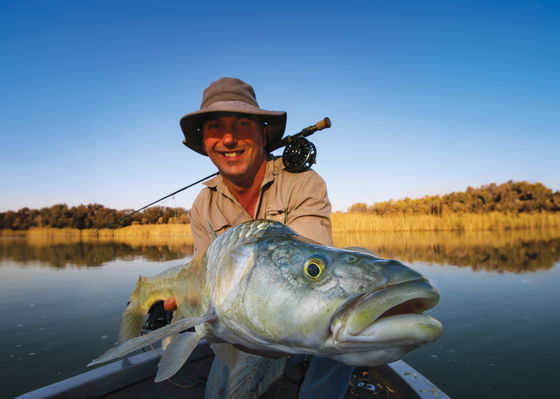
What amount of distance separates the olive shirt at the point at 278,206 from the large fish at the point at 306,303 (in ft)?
3.29

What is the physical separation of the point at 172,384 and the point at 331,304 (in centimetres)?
276

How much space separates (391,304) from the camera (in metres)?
1.01

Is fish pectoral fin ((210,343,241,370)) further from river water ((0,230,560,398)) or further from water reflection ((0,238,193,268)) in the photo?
water reflection ((0,238,193,268))

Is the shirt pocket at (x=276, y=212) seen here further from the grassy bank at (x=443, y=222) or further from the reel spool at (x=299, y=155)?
the grassy bank at (x=443, y=222)

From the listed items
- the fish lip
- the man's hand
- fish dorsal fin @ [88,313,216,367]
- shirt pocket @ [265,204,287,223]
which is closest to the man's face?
shirt pocket @ [265,204,287,223]

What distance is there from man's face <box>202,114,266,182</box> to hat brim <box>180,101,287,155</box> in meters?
0.12

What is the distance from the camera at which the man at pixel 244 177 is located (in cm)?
293

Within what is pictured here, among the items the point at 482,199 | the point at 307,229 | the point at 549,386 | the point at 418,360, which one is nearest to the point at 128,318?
the point at 307,229

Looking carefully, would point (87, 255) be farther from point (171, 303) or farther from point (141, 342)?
point (141, 342)

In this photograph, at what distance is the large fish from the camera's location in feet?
3.33

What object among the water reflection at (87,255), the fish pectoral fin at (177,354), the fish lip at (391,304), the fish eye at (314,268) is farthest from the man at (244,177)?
the water reflection at (87,255)

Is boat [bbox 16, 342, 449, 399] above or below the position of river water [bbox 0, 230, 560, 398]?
above

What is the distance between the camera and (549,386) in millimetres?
3678

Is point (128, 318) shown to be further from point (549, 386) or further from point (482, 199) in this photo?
point (482, 199)
